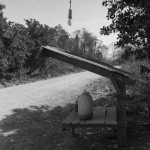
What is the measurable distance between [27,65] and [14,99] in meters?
11.1

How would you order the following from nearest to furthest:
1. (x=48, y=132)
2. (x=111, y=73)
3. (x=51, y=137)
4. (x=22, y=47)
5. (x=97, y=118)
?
(x=111, y=73), (x=97, y=118), (x=51, y=137), (x=48, y=132), (x=22, y=47)

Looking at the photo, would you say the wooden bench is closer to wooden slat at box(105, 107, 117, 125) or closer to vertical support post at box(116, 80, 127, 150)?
wooden slat at box(105, 107, 117, 125)

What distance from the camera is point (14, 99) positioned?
1202 cm

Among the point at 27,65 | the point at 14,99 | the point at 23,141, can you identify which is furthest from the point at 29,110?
the point at 27,65

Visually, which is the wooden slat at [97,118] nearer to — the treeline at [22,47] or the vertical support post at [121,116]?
the vertical support post at [121,116]

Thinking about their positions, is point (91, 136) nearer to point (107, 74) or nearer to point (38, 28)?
point (107, 74)

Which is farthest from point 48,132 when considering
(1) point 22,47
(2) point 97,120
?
(1) point 22,47

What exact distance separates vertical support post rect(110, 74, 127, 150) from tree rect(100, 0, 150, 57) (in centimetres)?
207

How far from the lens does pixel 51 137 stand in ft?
22.0

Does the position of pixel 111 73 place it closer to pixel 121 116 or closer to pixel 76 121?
pixel 121 116

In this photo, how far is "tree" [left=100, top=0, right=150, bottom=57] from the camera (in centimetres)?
636

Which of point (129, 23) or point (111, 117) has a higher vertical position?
point (129, 23)

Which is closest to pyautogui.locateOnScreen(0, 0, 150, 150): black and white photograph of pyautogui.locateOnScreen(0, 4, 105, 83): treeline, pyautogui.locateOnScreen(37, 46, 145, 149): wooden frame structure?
pyautogui.locateOnScreen(37, 46, 145, 149): wooden frame structure

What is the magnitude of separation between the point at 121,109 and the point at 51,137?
2.50 metres
